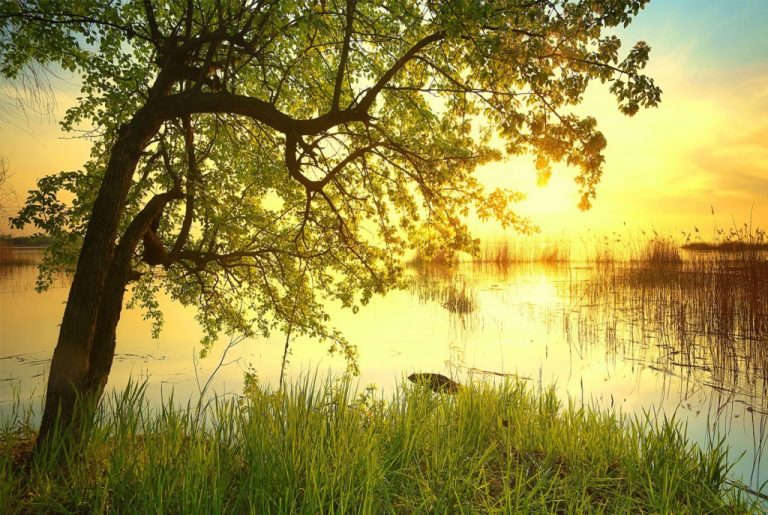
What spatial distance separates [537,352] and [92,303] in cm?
1012

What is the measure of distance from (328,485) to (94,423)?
2.97 m

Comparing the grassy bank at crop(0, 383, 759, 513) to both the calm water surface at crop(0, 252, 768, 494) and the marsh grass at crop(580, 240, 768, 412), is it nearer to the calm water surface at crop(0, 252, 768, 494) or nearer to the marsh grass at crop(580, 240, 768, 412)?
the calm water surface at crop(0, 252, 768, 494)

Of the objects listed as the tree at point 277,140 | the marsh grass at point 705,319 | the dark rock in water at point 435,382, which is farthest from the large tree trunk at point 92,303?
the marsh grass at point 705,319

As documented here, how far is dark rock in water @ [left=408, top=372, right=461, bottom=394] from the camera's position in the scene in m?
6.45

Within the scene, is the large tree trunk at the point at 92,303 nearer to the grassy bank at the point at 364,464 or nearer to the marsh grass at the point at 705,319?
the grassy bank at the point at 364,464

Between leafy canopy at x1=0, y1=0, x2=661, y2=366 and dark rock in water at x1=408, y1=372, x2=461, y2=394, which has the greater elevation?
leafy canopy at x1=0, y1=0, x2=661, y2=366

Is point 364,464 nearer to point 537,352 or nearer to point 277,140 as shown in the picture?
point 277,140

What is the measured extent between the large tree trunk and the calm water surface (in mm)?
957

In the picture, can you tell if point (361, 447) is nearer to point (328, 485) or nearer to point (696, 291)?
point (328, 485)

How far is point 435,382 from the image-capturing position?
805 centimetres

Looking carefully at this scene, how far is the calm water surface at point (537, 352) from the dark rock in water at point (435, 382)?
405 millimetres

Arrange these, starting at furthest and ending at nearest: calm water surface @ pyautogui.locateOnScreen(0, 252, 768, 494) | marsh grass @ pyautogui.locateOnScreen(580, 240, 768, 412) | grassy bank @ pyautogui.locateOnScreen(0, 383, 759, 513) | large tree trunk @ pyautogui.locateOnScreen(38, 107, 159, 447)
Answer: marsh grass @ pyautogui.locateOnScreen(580, 240, 768, 412) → calm water surface @ pyautogui.locateOnScreen(0, 252, 768, 494) → large tree trunk @ pyautogui.locateOnScreen(38, 107, 159, 447) → grassy bank @ pyautogui.locateOnScreen(0, 383, 759, 513)

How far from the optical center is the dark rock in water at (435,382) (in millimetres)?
6449

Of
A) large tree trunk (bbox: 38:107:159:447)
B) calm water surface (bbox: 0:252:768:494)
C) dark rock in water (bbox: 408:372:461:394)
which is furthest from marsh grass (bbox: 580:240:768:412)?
large tree trunk (bbox: 38:107:159:447)
